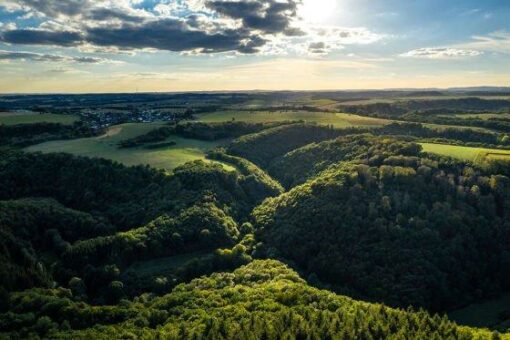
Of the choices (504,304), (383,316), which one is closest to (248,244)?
(383,316)

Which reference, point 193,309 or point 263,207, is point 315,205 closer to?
point 263,207

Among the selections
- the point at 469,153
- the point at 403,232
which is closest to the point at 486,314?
the point at 403,232

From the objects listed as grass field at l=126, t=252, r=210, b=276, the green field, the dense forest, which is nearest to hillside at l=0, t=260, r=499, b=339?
the dense forest

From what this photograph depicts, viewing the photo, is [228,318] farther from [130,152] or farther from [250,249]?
[130,152]

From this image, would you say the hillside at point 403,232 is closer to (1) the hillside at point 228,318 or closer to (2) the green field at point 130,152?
(1) the hillside at point 228,318

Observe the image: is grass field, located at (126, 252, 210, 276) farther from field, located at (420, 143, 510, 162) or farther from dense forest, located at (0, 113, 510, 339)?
field, located at (420, 143, 510, 162)

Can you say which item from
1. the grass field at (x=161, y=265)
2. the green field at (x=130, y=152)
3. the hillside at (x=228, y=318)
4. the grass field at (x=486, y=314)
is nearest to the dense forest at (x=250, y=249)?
the hillside at (x=228, y=318)
